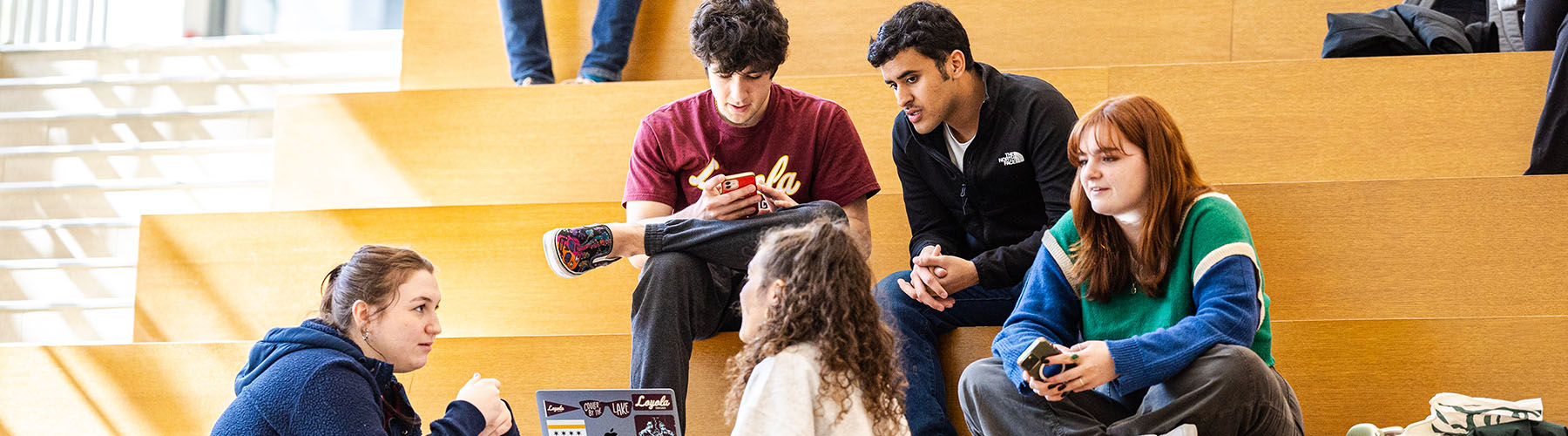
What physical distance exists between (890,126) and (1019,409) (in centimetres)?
122

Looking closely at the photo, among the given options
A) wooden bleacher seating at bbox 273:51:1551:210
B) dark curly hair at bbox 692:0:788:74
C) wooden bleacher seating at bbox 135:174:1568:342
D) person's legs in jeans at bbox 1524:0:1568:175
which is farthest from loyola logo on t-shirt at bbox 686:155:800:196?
person's legs in jeans at bbox 1524:0:1568:175

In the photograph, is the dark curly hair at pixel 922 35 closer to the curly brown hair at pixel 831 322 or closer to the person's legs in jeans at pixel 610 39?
the curly brown hair at pixel 831 322

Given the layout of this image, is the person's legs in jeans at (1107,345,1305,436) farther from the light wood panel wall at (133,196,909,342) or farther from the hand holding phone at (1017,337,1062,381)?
the light wood panel wall at (133,196,909,342)

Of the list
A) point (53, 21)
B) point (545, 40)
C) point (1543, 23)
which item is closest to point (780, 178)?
point (545, 40)

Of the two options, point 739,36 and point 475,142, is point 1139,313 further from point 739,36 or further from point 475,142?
point 475,142

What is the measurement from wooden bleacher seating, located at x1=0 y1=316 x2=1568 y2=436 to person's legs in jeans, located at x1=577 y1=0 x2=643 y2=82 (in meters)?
1.04

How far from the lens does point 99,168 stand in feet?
11.9

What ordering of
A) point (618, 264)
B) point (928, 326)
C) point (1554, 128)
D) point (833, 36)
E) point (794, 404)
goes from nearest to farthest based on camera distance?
1. point (794, 404)
2. point (928, 326)
3. point (1554, 128)
4. point (618, 264)
5. point (833, 36)

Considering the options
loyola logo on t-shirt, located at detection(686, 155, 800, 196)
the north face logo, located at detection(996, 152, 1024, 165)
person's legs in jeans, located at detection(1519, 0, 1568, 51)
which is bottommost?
loyola logo on t-shirt, located at detection(686, 155, 800, 196)

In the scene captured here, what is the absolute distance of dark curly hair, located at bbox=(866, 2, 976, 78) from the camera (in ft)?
7.19

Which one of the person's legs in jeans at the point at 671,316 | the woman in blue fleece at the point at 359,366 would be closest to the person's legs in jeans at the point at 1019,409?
the person's legs in jeans at the point at 671,316

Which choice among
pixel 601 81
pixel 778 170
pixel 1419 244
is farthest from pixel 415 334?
pixel 1419 244

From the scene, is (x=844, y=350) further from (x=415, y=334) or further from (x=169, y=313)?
(x=169, y=313)

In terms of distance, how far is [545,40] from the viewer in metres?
3.14
